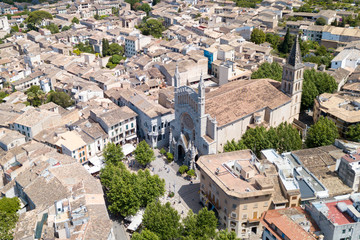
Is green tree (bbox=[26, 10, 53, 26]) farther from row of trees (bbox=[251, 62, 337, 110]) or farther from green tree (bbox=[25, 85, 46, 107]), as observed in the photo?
row of trees (bbox=[251, 62, 337, 110])

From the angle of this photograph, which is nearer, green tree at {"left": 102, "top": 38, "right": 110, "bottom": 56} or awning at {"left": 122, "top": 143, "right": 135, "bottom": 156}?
awning at {"left": 122, "top": 143, "right": 135, "bottom": 156}

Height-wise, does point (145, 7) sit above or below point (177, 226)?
above

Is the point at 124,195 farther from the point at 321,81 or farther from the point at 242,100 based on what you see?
the point at 321,81

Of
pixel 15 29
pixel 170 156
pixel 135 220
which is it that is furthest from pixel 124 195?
pixel 15 29

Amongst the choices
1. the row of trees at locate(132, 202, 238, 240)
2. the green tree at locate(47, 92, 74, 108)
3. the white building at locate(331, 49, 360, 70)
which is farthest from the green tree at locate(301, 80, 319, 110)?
the green tree at locate(47, 92, 74, 108)

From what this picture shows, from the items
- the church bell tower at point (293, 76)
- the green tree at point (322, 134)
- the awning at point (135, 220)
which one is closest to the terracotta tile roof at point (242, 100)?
the church bell tower at point (293, 76)

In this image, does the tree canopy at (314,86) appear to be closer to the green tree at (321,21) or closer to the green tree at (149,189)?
the green tree at (149,189)
